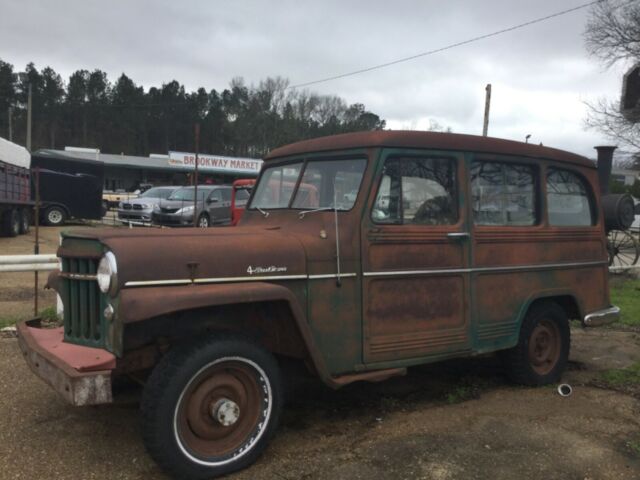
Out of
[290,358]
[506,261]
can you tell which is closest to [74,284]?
[290,358]

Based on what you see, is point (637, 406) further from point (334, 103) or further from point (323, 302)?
point (334, 103)

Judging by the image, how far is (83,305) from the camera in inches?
136

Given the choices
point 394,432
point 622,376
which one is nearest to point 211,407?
point 394,432

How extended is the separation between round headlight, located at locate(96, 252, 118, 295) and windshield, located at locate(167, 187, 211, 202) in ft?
48.9

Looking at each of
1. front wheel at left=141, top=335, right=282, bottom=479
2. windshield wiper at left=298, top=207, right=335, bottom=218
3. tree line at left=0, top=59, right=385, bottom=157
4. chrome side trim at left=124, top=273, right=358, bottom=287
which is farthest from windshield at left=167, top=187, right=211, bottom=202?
tree line at left=0, top=59, right=385, bottom=157

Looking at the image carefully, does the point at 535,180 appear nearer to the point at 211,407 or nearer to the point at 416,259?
the point at 416,259

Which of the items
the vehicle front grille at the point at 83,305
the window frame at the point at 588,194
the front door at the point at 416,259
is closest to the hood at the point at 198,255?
the vehicle front grille at the point at 83,305

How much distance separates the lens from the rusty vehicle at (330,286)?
3.14 meters

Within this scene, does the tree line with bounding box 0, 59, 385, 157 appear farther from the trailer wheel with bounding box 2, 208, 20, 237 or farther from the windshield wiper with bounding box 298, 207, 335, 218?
the windshield wiper with bounding box 298, 207, 335, 218

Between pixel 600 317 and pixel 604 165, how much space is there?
6.35 ft

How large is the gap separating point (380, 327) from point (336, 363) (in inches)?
16.3

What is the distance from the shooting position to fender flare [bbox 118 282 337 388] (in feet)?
9.67

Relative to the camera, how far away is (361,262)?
386 centimetres

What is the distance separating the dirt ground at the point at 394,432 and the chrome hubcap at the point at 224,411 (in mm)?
317
